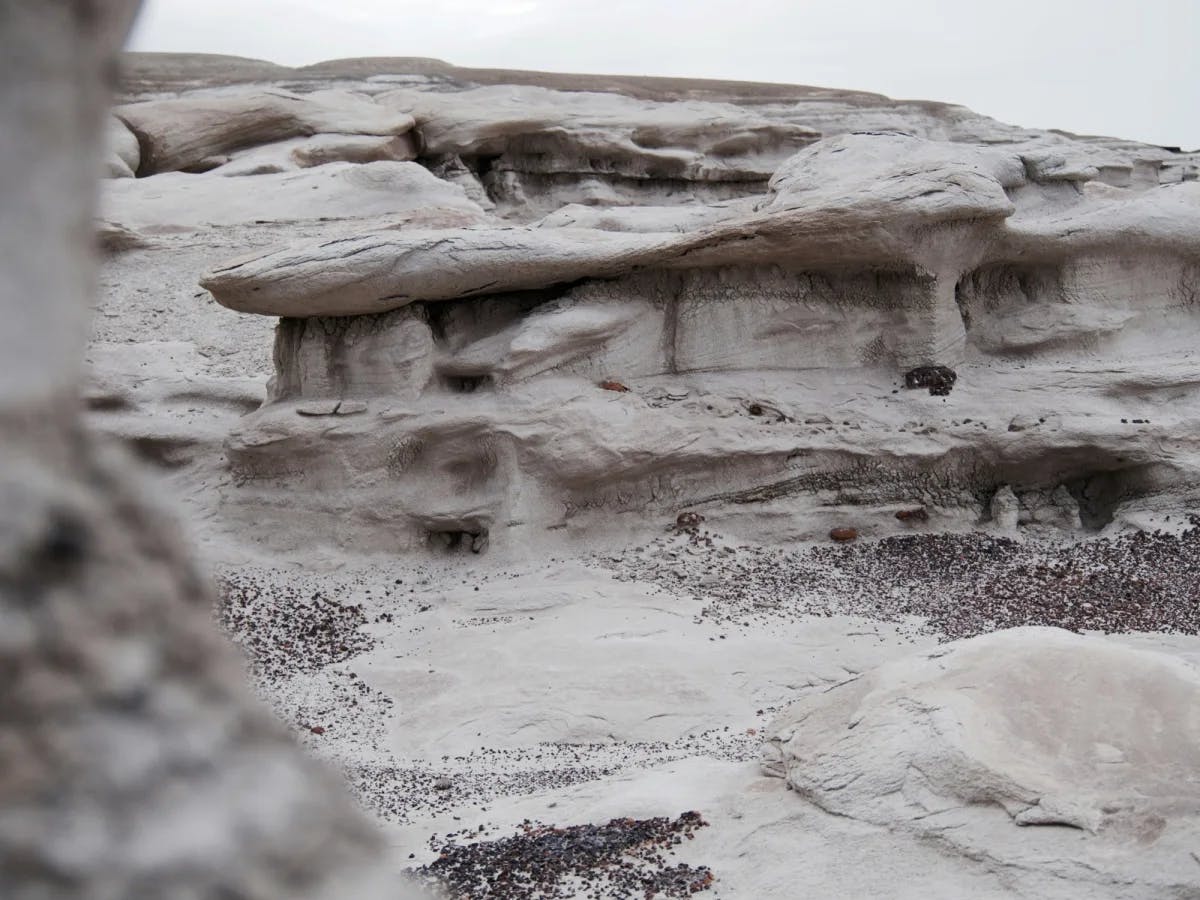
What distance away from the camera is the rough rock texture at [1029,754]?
385 cm

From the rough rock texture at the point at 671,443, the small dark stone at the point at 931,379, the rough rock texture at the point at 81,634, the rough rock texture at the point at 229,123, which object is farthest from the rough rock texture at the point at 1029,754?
the rough rock texture at the point at 229,123

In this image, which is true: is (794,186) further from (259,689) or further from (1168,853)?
(1168,853)

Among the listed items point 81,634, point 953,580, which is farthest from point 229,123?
point 81,634

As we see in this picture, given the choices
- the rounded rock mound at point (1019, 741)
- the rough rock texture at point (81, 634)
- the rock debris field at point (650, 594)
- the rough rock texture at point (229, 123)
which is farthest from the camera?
the rough rock texture at point (229, 123)

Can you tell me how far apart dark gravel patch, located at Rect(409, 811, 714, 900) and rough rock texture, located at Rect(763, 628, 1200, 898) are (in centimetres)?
55

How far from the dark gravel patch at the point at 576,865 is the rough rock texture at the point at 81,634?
3386 millimetres

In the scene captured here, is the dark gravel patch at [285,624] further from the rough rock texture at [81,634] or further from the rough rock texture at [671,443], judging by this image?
the rough rock texture at [81,634]

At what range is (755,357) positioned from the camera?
9.58m

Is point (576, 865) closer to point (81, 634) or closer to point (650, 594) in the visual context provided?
point (81, 634)

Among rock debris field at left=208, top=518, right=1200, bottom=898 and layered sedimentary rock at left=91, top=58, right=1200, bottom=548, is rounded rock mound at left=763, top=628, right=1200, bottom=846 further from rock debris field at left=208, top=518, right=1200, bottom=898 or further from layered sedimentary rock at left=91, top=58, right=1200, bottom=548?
layered sedimentary rock at left=91, top=58, right=1200, bottom=548

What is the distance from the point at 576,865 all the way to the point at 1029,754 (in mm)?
1610

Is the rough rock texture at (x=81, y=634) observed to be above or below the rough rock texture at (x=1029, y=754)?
above

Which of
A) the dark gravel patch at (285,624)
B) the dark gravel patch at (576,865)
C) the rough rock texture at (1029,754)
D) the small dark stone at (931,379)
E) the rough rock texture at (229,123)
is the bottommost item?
the dark gravel patch at (285,624)

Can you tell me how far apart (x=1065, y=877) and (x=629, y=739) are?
2960 mm
